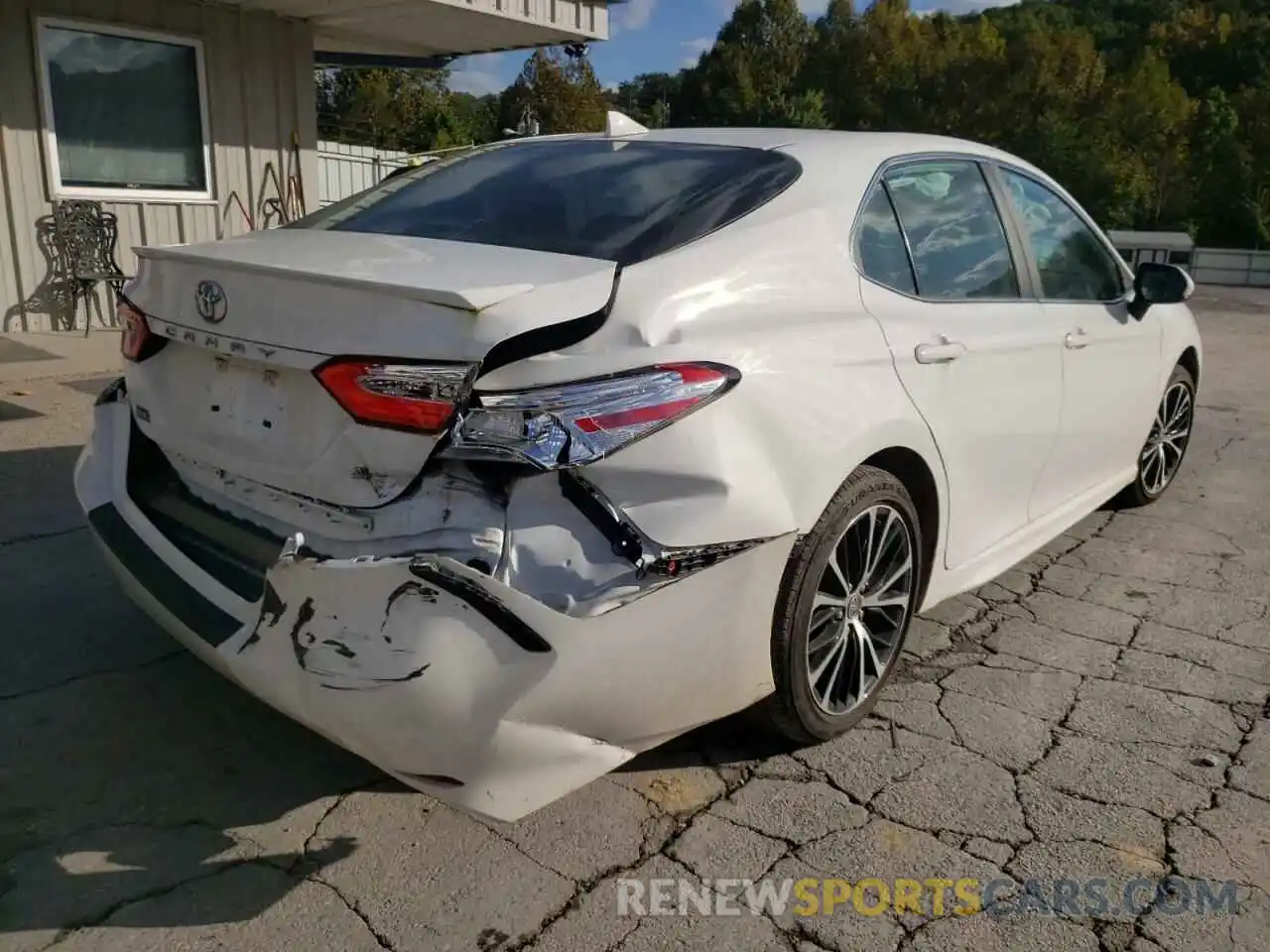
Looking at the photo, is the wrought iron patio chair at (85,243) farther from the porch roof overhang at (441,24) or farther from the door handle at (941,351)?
the door handle at (941,351)

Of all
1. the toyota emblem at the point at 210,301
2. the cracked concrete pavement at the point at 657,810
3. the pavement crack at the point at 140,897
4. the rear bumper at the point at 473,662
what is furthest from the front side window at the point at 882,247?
the pavement crack at the point at 140,897

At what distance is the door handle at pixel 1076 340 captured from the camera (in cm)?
366

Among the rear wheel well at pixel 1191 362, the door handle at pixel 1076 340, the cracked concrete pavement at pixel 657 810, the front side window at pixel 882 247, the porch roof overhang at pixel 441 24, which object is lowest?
the cracked concrete pavement at pixel 657 810

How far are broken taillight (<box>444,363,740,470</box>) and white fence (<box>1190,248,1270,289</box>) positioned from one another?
2531 centimetres

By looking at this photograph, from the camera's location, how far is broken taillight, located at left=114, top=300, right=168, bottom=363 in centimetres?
261

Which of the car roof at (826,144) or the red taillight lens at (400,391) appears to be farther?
the car roof at (826,144)

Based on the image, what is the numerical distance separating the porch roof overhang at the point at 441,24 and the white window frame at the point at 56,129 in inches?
27.0

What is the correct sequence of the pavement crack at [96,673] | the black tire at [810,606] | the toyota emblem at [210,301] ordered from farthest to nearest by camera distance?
the pavement crack at [96,673], the black tire at [810,606], the toyota emblem at [210,301]

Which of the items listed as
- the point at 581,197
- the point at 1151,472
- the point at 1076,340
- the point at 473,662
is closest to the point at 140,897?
the point at 473,662

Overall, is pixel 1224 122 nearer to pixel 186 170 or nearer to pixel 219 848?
pixel 186 170

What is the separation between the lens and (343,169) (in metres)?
14.1

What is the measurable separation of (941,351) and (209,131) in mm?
8127

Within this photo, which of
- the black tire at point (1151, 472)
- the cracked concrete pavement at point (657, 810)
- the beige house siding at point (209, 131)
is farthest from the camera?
the beige house siding at point (209, 131)

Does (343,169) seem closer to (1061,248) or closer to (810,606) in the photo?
(1061,248)
